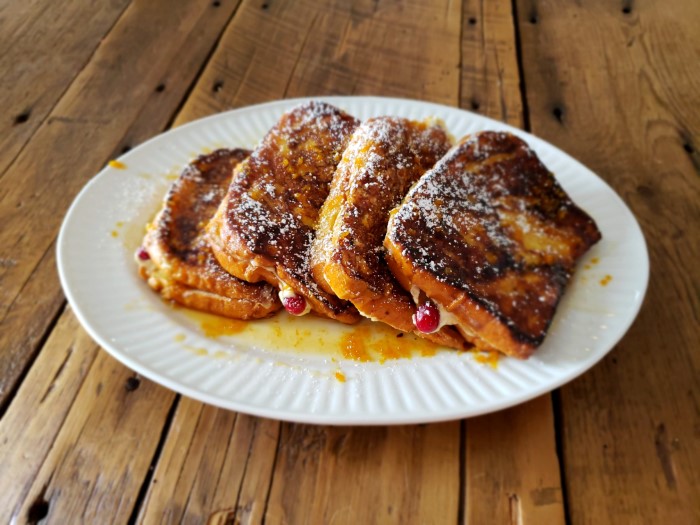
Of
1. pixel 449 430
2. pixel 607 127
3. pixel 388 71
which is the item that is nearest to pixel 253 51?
pixel 388 71

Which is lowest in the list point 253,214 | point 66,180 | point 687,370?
point 66,180

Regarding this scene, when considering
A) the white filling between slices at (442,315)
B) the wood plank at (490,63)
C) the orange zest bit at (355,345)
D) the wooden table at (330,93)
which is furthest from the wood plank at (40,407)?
the wood plank at (490,63)

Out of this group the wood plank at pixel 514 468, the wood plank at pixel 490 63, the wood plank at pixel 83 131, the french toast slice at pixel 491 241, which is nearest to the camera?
the wood plank at pixel 514 468

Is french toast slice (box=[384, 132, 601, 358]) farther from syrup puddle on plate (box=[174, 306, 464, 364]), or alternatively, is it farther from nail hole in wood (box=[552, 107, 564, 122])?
nail hole in wood (box=[552, 107, 564, 122])

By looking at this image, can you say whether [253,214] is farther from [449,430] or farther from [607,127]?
[607,127]

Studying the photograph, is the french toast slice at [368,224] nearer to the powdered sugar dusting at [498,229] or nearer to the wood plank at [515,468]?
the powdered sugar dusting at [498,229]

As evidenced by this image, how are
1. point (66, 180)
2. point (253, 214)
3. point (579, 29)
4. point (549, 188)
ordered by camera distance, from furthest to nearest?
point (579, 29)
point (66, 180)
point (549, 188)
point (253, 214)

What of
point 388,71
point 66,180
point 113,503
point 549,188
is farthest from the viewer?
point 388,71
